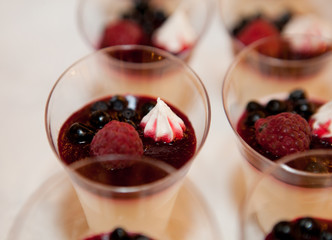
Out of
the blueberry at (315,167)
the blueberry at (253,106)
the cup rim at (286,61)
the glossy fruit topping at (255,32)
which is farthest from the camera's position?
the glossy fruit topping at (255,32)

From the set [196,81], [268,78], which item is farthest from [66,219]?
[268,78]

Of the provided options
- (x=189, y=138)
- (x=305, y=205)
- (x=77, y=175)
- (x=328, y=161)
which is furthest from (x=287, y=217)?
(x=77, y=175)

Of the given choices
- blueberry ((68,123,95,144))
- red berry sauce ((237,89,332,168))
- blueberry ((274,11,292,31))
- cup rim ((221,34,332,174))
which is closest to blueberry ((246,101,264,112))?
red berry sauce ((237,89,332,168))

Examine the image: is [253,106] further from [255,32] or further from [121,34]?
[121,34]

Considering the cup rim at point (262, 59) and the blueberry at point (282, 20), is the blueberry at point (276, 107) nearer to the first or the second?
the cup rim at point (262, 59)

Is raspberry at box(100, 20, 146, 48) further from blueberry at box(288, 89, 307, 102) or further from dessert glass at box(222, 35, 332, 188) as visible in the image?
blueberry at box(288, 89, 307, 102)

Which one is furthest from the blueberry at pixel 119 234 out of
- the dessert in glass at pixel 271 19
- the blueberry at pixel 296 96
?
the dessert in glass at pixel 271 19
